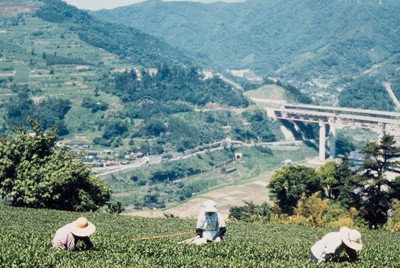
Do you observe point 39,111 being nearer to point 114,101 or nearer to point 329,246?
point 114,101

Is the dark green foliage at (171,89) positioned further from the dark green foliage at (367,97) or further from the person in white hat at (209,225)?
the person in white hat at (209,225)

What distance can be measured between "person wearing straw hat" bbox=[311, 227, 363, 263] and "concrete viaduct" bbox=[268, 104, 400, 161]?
9638 centimetres

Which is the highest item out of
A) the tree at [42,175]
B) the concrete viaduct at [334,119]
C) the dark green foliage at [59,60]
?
the tree at [42,175]

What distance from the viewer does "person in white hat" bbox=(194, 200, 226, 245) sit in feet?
51.3

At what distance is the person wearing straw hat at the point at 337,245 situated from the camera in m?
13.5

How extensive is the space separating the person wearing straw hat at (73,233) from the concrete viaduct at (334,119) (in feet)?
323

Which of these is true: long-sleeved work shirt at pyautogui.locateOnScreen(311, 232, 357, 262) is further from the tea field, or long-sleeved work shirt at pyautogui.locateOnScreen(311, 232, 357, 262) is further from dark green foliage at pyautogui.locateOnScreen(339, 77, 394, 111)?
dark green foliage at pyautogui.locateOnScreen(339, 77, 394, 111)

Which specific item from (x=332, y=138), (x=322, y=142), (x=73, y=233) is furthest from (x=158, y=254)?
(x=332, y=138)

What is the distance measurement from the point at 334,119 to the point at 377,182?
84671 millimetres

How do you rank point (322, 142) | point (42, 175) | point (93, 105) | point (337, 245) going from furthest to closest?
point (93, 105) → point (322, 142) → point (42, 175) → point (337, 245)

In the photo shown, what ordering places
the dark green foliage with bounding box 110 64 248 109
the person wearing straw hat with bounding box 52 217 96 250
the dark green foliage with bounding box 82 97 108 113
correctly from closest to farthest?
the person wearing straw hat with bounding box 52 217 96 250
the dark green foliage with bounding box 82 97 108 113
the dark green foliage with bounding box 110 64 248 109

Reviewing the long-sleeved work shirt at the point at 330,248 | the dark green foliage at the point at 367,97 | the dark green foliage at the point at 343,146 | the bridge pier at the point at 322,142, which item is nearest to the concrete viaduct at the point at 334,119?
the bridge pier at the point at 322,142

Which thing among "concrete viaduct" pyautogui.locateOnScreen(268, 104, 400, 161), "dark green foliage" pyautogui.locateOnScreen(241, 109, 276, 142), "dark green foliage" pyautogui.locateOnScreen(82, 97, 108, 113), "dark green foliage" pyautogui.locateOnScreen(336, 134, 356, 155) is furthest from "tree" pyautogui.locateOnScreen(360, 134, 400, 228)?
"dark green foliage" pyautogui.locateOnScreen(82, 97, 108, 113)

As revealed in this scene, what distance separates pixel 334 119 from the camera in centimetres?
12262
